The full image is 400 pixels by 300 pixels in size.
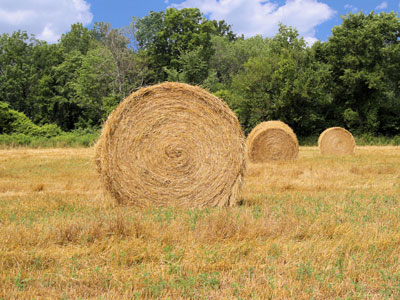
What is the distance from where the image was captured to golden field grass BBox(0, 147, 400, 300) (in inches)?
145

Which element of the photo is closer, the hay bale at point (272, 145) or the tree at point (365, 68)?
the hay bale at point (272, 145)

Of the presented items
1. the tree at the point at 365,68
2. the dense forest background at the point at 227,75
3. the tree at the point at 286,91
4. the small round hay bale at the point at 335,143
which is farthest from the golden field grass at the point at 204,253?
the tree at the point at 365,68

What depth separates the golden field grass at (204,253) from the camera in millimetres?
3676

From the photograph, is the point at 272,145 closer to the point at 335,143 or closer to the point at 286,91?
the point at 335,143

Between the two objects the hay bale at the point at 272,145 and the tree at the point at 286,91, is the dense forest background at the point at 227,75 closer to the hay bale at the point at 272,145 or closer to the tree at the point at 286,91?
the tree at the point at 286,91

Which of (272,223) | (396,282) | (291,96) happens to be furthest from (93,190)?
(291,96)

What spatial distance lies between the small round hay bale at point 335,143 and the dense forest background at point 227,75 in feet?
40.9

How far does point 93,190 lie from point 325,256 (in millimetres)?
5982

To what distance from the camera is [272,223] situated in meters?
5.43

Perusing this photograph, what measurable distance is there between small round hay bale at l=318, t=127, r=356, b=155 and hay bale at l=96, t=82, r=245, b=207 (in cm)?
1451

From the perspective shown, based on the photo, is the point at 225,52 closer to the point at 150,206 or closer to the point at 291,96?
the point at 291,96

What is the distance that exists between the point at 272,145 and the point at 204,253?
12.6 meters

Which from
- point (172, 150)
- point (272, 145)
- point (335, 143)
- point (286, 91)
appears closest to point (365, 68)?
point (286, 91)

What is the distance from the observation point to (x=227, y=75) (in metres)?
54.0
